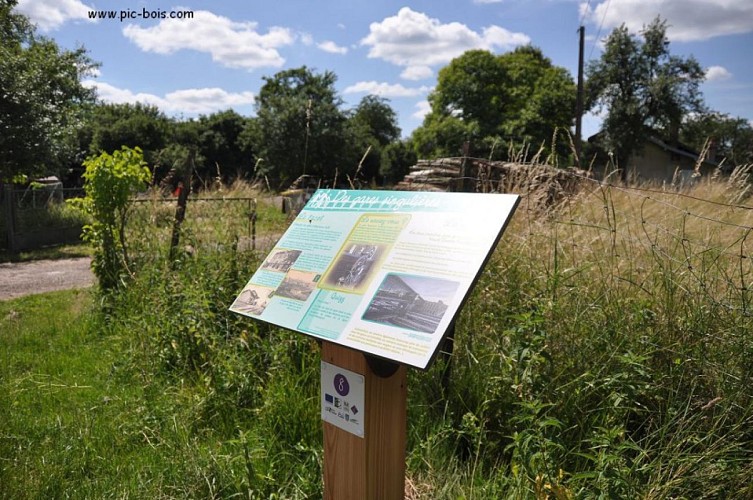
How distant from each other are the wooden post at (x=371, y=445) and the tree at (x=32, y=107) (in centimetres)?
1187

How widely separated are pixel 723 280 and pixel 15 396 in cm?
438

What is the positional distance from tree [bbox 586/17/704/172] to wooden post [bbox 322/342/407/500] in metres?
28.8

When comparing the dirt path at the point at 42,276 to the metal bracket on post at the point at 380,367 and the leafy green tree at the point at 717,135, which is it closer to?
the metal bracket on post at the point at 380,367

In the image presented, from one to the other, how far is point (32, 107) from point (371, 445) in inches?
510

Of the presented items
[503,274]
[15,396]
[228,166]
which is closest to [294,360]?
[503,274]

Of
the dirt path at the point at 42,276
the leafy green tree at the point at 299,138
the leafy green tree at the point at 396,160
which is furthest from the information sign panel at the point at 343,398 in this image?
the leafy green tree at the point at 396,160

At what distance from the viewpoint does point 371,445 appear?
173cm

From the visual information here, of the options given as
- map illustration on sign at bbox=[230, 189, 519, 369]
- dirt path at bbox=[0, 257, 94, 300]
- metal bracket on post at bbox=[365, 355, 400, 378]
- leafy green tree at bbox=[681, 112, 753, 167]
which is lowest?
dirt path at bbox=[0, 257, 94, 300]

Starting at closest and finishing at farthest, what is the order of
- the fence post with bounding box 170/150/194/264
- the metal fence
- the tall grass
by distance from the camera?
the tall grass < the fence post with bounding box 170/150/194/264 < the metal fence

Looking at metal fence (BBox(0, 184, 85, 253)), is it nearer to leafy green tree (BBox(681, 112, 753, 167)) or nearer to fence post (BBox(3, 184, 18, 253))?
fence post (BBox(3, 184, 18, 253))

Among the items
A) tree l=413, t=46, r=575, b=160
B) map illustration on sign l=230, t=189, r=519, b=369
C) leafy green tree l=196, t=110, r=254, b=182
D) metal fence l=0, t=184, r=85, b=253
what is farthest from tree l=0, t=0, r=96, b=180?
tree l=413, t=46, r=575, b=160

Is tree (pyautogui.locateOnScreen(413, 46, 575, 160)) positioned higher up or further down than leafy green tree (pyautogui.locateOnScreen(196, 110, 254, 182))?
higher up

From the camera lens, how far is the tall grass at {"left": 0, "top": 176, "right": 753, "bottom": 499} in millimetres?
2023

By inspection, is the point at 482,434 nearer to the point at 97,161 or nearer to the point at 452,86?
the point at 97,161
